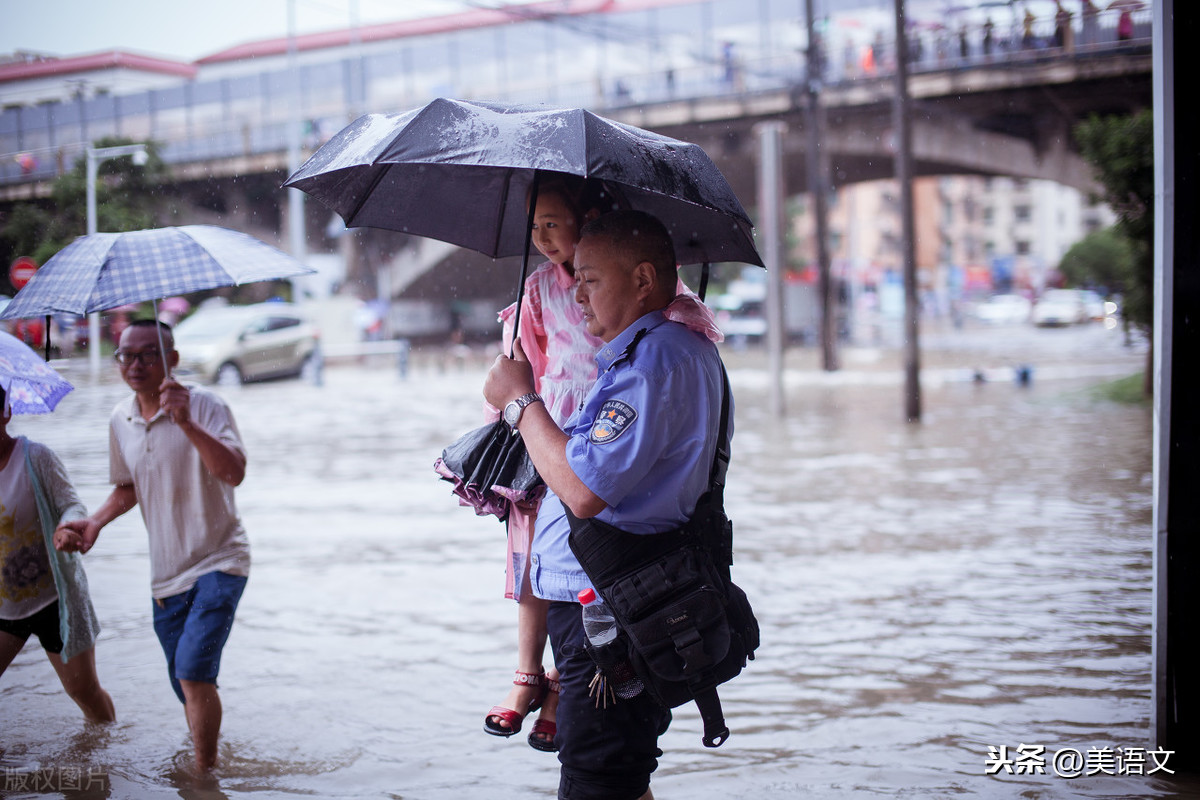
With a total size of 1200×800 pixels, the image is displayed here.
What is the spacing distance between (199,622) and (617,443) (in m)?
2.13

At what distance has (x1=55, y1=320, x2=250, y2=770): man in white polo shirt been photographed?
3834 millimetres

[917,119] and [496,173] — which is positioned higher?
[917,119]

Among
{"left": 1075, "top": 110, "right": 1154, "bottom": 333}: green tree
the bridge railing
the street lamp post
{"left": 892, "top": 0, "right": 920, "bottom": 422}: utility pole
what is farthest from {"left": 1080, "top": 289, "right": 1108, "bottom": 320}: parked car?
the street lamp post

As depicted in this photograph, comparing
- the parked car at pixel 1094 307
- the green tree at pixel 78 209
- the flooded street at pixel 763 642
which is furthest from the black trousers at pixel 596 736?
the parked car at pixel 1094 307

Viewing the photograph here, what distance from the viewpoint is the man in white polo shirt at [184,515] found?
12.6 feet

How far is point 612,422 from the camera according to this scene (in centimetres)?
235

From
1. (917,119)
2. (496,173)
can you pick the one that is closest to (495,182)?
(496,173)

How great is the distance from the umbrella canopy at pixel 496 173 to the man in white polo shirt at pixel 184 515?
106 centimetres

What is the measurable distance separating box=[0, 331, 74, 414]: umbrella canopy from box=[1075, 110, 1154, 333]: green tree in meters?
14.7

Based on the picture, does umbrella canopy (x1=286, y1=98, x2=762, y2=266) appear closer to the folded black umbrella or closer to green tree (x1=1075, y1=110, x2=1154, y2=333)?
the folded black umbrella

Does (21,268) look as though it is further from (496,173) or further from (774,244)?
(774,244)

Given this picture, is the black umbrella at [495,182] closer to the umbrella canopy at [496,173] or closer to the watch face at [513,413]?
the umbrella canopy at [496,173]

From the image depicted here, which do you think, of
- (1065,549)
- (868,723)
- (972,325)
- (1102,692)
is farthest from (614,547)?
(972,325)

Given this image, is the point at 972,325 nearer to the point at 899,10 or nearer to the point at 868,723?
the point at 899,10
